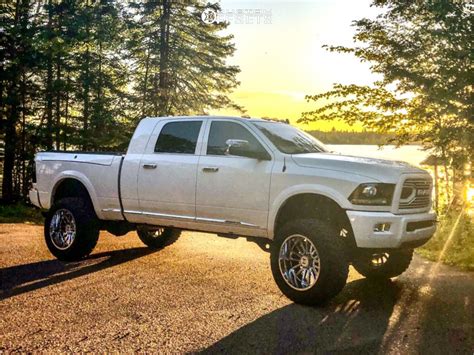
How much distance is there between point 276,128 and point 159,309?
301 cm

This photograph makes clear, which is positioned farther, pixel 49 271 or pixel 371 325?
pixel 49 271

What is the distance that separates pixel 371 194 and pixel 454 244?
529 cm

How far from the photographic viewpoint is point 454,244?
9766 mm

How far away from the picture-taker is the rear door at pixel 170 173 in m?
6.80

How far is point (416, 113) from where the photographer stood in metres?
11.2

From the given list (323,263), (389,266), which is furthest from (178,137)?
(389,266)

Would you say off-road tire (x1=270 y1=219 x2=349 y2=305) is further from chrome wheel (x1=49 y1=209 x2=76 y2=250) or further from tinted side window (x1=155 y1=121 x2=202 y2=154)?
chrome wheel (x1=49 y1=209 x2=76 y2=250)

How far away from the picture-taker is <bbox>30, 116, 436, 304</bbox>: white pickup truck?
5488 mm

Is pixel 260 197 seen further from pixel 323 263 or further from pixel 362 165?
pixel 362 165

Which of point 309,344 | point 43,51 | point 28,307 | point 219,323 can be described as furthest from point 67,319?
point 43,51

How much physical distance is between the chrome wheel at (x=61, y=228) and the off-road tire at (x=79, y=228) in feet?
0.17

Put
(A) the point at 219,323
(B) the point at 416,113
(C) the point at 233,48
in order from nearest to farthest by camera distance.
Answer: (A) the point at 219,323, (B) the point at 416,113, (C) the point at 233,48

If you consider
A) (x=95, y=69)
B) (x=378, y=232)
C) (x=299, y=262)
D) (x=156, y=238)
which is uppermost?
(x=95, y=69)

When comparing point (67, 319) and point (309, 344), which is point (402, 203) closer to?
point (309, 344)
